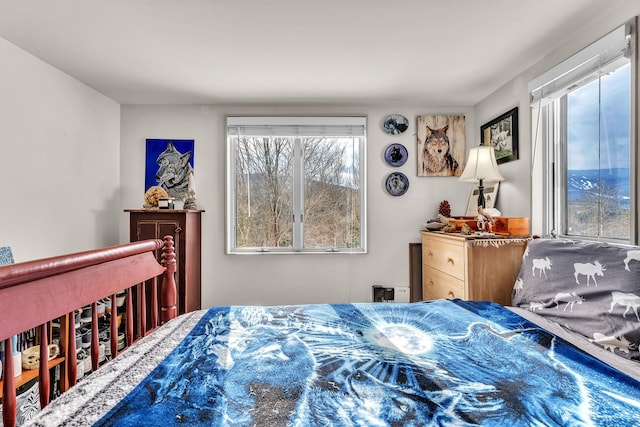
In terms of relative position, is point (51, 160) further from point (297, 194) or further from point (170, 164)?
point (297, 194)

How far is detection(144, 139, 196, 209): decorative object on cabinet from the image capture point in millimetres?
3879

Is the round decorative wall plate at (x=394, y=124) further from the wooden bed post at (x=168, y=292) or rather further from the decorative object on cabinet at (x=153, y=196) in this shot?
the wooden bed post at (x=168, y=292)

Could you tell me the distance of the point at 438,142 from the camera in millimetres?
3932

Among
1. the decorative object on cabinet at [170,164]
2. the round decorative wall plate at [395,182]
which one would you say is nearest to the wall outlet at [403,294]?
the round decorative wall plate at [395,182]

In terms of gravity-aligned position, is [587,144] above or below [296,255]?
above

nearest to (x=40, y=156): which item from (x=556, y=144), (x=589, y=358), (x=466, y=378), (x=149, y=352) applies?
(x=149, y=352)

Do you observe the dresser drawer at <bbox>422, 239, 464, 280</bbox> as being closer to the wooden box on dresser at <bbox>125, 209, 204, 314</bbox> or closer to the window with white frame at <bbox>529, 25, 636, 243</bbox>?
the window with white frame at <bbox>529, 25, 636, 243</bbox>

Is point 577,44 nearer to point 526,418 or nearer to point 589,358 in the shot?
point 589,358

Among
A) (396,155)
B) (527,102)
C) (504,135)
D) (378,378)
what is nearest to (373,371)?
(378,378)

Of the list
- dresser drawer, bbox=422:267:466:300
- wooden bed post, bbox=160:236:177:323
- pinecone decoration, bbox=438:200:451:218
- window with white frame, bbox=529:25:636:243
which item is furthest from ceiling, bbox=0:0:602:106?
dresser drawer, bbox=422:267:466:300

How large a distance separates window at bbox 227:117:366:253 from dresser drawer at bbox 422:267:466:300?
779 millimetres

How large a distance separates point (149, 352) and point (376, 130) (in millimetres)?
3204

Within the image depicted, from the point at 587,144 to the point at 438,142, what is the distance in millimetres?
1650

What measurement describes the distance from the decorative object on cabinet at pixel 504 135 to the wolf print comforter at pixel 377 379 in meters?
1.92
